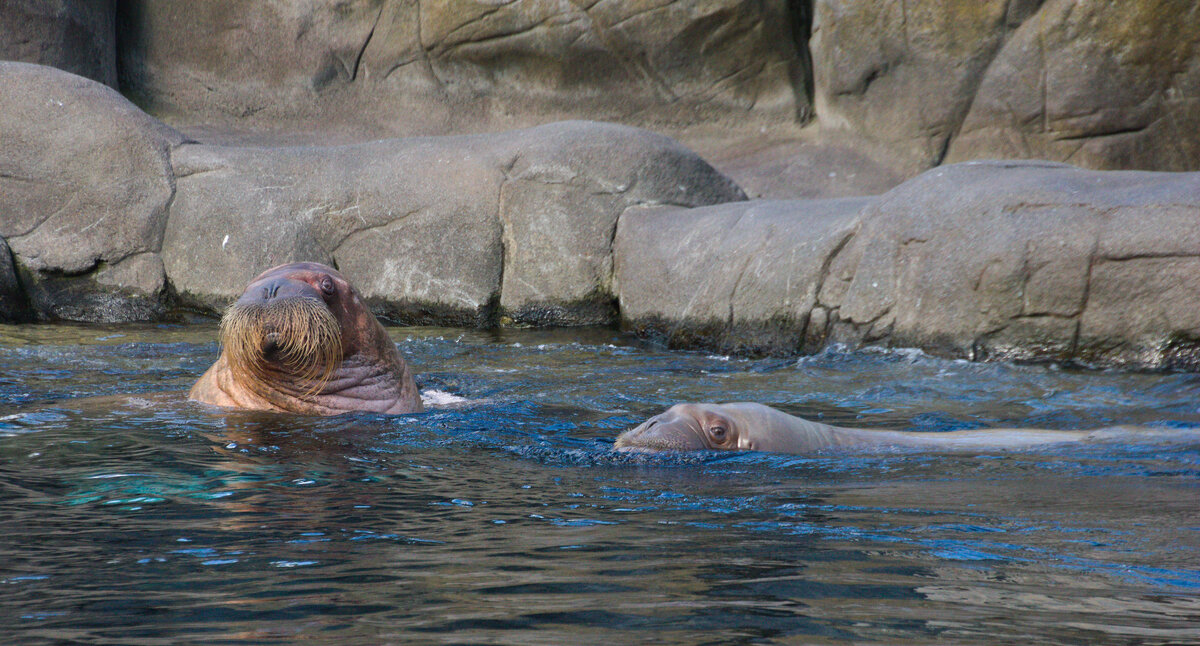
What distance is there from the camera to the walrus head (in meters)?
3.65

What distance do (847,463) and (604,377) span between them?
2444mm

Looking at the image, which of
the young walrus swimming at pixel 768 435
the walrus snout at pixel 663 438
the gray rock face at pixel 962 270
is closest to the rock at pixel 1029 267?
the gray rock face at pixel 962 270

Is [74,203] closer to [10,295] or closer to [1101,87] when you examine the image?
[10,295]

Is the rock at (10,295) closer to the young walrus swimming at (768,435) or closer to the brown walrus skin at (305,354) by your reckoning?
the brown walrus skin at (305,354)

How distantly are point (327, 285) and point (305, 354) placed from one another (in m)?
0.32

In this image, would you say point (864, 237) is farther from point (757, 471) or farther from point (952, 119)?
point (952, 119)

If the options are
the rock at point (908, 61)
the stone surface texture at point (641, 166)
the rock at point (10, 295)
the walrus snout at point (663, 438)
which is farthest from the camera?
the rock at point (908, 61)

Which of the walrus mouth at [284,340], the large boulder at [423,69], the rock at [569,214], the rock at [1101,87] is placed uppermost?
the large boulder at [423,69]

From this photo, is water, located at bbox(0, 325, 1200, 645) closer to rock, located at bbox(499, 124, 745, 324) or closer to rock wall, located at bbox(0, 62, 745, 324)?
rock, located at bbox(499, 124, 745, 324)

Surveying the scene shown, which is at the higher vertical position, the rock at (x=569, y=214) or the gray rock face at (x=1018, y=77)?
the gray rock face at (x=1018, y=77)

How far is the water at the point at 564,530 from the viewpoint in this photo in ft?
5.54

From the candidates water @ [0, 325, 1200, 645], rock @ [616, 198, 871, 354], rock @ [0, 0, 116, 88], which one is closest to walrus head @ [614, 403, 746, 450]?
water @ [0, 325, 1200, 645]

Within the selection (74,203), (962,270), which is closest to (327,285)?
(962,270)

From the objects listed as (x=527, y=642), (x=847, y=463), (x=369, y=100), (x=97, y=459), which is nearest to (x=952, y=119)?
(x=369, y=100)
